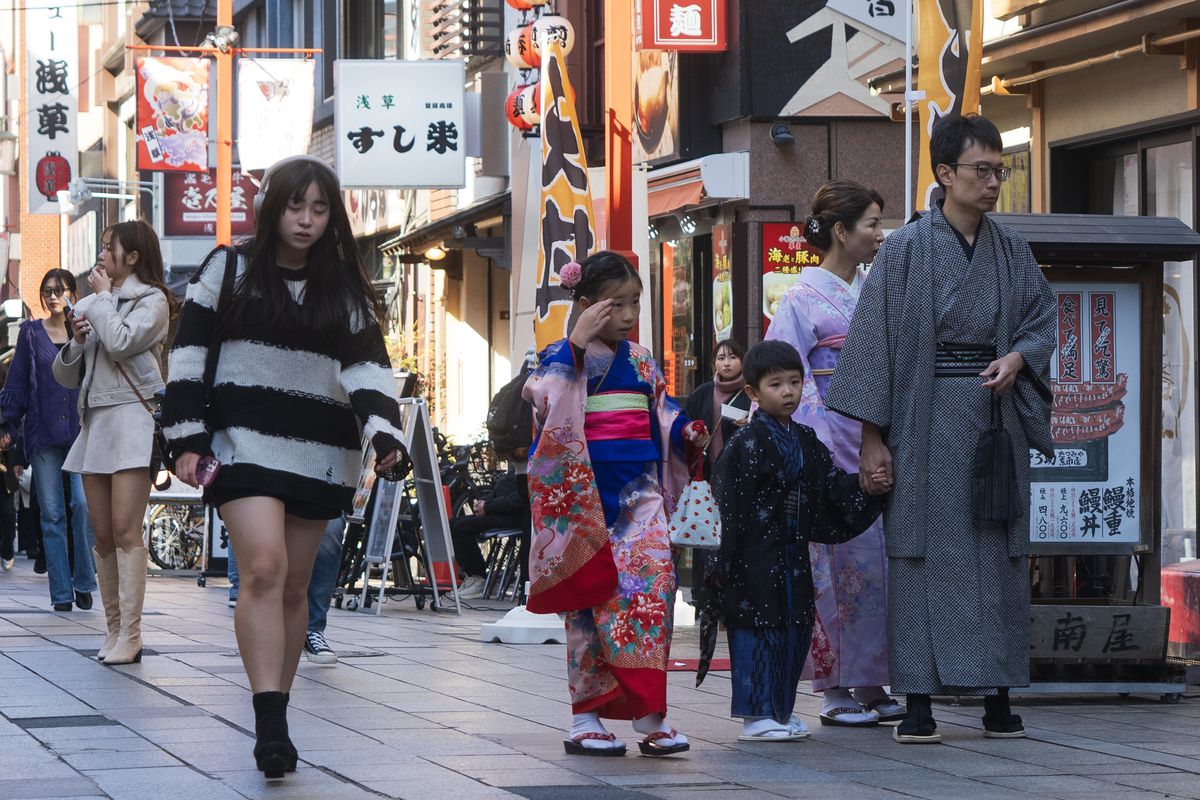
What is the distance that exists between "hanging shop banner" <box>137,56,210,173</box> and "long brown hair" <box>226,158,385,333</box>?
60.2 ft

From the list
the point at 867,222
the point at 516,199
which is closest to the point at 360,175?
the point at 516,199

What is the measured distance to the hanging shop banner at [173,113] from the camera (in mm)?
24125

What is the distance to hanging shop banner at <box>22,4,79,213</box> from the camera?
39875mm

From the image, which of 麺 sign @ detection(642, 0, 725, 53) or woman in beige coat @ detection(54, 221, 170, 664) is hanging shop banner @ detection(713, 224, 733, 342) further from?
woman in beige coat @ detection(54, 221, 170, 664)

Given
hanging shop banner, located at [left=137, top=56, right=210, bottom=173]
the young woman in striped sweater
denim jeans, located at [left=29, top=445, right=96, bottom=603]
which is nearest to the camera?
the young woman in striped sweater

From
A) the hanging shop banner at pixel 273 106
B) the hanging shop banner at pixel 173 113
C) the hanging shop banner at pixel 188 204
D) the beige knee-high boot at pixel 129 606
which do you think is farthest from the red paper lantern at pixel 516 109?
the hanging shop banner at pixel 188 204

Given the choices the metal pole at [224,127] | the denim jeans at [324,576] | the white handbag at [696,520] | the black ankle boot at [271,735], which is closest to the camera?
the black ankle boot at [271,735]

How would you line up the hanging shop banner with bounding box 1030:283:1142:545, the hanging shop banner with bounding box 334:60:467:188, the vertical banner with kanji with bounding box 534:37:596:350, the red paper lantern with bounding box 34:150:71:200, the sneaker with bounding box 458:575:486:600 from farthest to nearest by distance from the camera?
the red paper lantern with bounding box 34:150:71:200
the hanging shop banner with bounding box 334:60:467:188
the sneaker with bounding box 458:575:486:600
the vertical banner with kanji with bounding box 534:37:596:350
the hanging shop banner with bounding box 1030:283:1142:545

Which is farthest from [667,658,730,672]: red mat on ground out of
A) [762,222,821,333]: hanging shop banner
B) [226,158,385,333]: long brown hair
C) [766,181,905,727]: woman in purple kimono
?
[762,222,821,333]: hanging shop banner

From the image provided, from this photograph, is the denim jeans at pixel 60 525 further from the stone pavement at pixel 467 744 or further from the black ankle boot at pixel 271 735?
the black ankle boot at pixel 271 735

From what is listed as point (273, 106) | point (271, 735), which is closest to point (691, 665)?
point (271, 735)

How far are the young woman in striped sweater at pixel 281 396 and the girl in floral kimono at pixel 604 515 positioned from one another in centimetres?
64

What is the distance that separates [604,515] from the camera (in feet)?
22.0

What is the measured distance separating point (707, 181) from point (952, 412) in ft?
29.4
